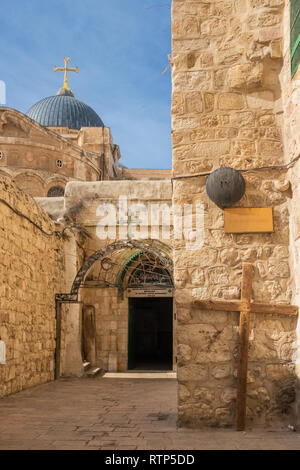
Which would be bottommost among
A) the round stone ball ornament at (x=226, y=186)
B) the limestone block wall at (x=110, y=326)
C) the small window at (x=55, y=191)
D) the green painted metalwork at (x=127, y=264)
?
the limestone block wall at (x=110, y=326)

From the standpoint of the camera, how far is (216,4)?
13.8 feet

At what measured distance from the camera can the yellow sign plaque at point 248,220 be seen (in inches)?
155

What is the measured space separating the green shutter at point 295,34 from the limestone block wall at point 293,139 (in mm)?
81

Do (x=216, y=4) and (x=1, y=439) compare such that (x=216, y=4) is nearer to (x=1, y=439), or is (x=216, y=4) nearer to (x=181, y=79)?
(x=181, y=79)

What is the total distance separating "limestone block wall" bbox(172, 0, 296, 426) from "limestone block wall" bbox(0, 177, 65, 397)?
3055 millimetres

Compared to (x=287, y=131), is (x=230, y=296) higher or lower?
lower

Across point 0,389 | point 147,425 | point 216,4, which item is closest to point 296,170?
point 216,4

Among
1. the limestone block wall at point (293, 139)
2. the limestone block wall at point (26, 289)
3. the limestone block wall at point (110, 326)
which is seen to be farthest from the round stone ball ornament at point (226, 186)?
the limestone block wall at point (110, 326)

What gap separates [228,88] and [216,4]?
0.79 metres

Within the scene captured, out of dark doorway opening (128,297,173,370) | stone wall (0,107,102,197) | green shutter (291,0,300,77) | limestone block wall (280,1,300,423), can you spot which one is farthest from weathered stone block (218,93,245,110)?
stone wall (0,107,102,197)

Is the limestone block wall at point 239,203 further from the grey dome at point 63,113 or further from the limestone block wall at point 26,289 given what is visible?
the grey dome at point 63,113

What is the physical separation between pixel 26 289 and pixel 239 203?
432 centimetres

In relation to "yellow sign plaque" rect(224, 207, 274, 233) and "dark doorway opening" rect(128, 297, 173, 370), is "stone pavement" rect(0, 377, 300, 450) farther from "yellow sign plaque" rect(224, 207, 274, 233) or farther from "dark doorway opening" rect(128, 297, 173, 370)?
"dark doorway opening" rect(128, 297, 173, 370)

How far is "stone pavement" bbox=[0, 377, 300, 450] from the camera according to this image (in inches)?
125
